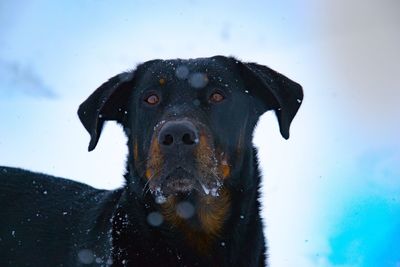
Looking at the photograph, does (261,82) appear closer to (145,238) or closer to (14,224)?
(145,238)

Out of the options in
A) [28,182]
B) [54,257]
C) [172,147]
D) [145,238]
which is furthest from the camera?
[28,182]

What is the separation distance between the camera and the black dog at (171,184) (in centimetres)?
442

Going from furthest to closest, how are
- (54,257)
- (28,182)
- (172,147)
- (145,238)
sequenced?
(28,182), (54,257), (145,238), (172,147)

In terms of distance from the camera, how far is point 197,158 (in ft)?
14.1

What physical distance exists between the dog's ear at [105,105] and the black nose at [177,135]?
0.79 m

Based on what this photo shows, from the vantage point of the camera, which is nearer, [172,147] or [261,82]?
[172,147]

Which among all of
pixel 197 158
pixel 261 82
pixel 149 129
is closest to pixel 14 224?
pixel 149 129

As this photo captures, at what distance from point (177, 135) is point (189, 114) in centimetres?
35

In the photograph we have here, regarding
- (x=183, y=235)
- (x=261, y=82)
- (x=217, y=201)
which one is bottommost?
(x=183, y=235)

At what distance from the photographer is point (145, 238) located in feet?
15.1

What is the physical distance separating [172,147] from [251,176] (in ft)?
2.97

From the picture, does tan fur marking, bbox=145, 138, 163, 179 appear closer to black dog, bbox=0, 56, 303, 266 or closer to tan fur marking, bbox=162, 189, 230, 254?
black dog, bbox=0, 56, 303, 266

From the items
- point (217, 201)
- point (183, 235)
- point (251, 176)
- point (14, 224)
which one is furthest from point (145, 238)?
point (14, 224)

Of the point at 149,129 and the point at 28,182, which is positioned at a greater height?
the point at 149,129
